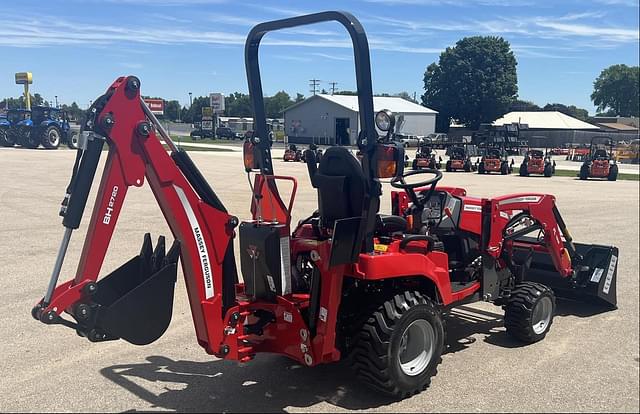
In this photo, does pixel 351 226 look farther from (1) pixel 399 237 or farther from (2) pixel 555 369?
(2) pixel 555 369

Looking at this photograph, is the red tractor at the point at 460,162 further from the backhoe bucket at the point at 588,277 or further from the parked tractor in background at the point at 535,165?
the backhoe bucket at the point at 588,277

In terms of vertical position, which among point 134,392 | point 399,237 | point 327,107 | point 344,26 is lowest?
point 134,392

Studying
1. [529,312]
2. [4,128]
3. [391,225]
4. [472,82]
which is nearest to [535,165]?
[529,312]

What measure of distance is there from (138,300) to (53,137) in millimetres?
30726

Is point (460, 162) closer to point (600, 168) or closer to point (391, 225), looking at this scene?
point (600, 168)

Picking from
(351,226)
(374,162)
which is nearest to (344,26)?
(374,162)

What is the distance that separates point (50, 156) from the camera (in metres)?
25.9

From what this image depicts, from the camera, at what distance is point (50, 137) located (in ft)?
101

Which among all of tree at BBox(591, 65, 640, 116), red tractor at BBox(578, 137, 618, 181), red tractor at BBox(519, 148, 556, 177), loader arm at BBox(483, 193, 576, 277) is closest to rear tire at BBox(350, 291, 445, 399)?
loader arm at BBox(483, 193, 576, 277)

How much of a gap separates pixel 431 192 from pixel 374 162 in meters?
1.73

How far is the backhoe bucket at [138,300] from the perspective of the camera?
12.0 feet

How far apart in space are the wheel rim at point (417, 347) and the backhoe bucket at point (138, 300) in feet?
5.75

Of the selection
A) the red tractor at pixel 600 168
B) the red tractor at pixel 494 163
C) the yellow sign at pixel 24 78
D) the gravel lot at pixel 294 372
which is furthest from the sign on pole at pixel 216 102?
the gravel lot at pixel 294 372

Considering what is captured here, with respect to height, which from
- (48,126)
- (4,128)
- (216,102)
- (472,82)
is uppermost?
(472,82)
